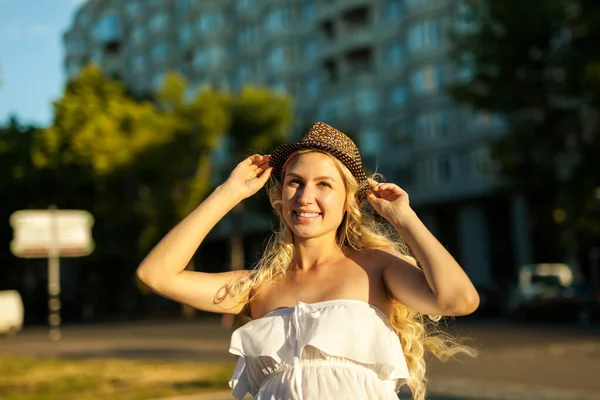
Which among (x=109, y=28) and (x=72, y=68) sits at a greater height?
(x=109, y=28)

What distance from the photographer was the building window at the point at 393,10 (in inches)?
2088

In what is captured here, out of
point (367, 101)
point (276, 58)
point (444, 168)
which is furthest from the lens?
point (276, 58)

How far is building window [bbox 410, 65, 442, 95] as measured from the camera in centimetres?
4953

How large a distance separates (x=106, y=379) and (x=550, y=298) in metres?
21.2

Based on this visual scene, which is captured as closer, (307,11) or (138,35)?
(307,11)

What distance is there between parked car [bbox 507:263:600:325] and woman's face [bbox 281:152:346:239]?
29.0 meters

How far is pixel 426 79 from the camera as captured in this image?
5019 centimetres

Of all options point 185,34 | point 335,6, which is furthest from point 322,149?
point 185,34

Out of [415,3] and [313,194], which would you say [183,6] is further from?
[313,194]

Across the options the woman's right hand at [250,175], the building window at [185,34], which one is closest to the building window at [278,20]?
the building window at [185,34]

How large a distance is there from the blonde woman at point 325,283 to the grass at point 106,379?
852 centimetres

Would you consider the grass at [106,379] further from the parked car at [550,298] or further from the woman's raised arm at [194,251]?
the parked car at [550,298]

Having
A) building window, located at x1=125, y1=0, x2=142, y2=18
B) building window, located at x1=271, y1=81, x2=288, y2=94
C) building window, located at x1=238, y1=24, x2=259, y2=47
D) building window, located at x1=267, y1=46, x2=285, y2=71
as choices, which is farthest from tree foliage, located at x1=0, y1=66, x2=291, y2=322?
building window, located at x1=125, y1=0, x2=142, y2=18

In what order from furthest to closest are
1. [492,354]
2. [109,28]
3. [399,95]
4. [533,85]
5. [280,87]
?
[109,28] → [280,87] → [399,95] → [533,85] → [492,354]
